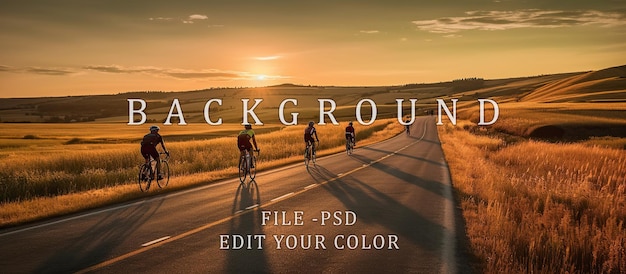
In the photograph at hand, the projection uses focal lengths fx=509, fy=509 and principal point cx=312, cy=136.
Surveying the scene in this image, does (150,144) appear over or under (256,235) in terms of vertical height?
over

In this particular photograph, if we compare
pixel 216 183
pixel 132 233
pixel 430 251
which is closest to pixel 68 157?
pixel 216 183

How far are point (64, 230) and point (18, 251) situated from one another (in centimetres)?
178

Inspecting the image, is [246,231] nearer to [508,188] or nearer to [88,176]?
[508,188]

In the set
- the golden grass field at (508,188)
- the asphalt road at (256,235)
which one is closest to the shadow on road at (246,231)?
the asphalt road at (256,235)

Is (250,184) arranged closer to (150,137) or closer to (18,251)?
(150,137)

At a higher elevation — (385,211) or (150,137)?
(150,137)

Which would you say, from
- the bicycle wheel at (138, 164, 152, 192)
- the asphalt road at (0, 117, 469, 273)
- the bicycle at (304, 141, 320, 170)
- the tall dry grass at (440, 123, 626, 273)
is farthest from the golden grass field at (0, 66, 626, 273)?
the bicycle at (304, 141, 320, 170)

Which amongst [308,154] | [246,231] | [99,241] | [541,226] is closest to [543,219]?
[541,226]

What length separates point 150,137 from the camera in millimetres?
16125

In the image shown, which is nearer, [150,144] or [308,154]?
[150,144]

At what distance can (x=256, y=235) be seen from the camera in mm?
9828

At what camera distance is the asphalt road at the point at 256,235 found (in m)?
7.80

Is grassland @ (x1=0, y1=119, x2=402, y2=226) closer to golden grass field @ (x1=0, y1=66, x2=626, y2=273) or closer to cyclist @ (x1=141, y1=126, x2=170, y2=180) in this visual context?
golden grass field @ (x1=0, y1=66, x2=626, y2=273)

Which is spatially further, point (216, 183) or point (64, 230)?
point (216, 183)
